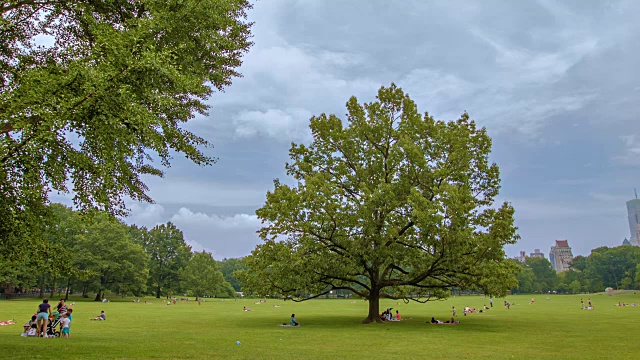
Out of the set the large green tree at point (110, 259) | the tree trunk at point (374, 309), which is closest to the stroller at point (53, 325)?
the tree trunk at point (374, 309)

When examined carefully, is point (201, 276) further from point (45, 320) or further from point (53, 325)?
point (45, 320)

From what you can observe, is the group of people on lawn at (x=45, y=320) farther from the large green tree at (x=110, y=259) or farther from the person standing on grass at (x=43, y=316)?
the large green tree at (x=110, y=259)

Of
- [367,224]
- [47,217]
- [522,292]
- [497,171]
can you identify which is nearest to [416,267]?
[367,224]

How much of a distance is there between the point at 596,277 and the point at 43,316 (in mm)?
165301

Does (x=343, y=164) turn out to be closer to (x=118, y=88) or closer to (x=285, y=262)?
(x=285, y=262)

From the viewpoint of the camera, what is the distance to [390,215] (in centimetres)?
2998

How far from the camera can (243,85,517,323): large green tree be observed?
27.1 m

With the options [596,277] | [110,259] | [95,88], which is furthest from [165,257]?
[596,277]

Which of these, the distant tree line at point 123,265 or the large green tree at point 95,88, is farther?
the distant tree line at point 123,265

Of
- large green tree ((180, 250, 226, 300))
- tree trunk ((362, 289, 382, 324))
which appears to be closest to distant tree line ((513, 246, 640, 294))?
large green tree ((180, 250, 226, 300))

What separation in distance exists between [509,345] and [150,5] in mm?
19399

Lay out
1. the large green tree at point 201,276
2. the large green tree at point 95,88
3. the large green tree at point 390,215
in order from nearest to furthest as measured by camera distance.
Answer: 1. the large green tree at point 95,88
2. the large green tree at point 390,215
3. the large green tree at point 201,276

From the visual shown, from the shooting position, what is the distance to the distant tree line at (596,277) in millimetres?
140875

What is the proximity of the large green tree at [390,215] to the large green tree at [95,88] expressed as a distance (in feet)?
49.4
